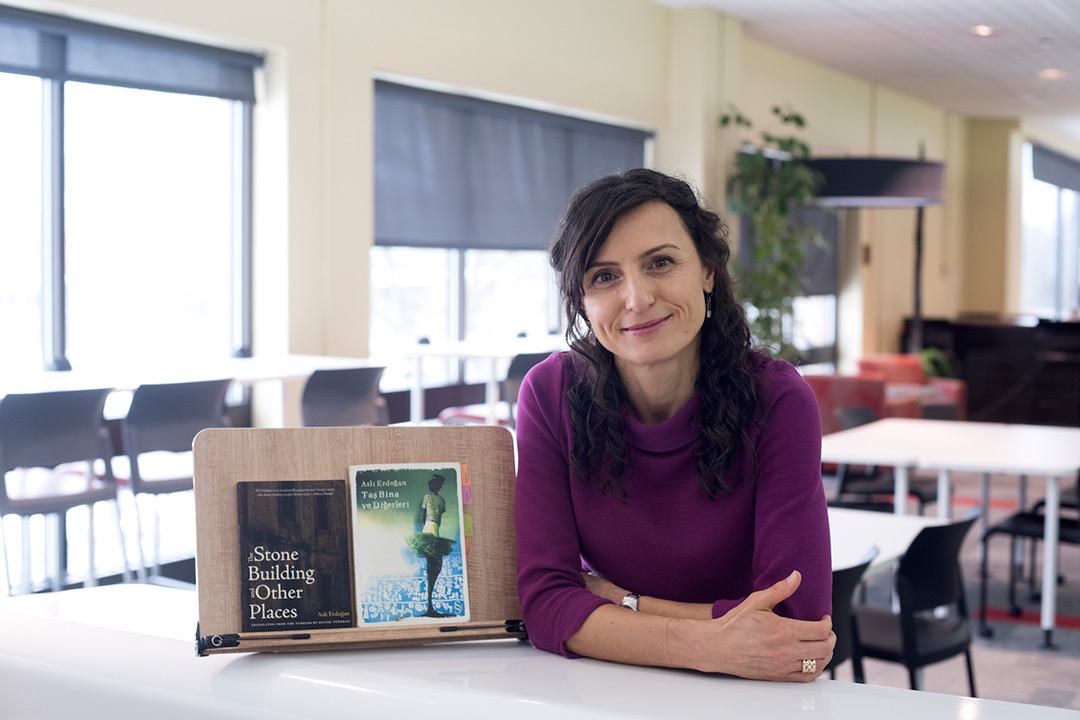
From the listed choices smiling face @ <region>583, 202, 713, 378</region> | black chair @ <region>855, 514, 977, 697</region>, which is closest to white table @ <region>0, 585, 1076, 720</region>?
smiling face @ <region>583, 202, 713, 378</region>

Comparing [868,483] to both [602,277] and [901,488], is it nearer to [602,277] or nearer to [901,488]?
[901,488]

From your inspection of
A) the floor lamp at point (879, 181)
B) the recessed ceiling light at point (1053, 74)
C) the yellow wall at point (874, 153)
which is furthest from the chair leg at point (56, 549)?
the recessed ceiling light at point (1053, 74)

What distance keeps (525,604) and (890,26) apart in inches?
321

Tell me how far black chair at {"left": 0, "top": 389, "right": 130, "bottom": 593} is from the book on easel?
8.75 feet

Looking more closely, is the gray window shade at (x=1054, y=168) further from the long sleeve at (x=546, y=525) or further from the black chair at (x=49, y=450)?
the long sleeve at (x=546, y=525)

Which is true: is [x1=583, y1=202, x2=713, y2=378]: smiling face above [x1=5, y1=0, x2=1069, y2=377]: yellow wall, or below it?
below

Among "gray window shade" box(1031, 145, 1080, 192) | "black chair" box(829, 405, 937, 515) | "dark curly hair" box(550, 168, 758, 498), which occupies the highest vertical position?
"gray window shade" box(1031, 145, 1080, 192)

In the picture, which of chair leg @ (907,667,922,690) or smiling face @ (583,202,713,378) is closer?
smiling face @ (583,202,713,378)

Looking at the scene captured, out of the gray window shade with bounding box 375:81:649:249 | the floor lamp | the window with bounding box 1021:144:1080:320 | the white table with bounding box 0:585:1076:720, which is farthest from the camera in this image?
the window with bounding box 1021:144:1080:320

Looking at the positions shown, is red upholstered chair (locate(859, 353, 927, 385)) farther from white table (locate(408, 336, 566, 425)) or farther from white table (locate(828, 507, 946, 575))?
white table (locate(828, 507, 946, 575))

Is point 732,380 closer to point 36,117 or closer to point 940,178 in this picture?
point 36,117

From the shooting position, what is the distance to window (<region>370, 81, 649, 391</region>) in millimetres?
6367

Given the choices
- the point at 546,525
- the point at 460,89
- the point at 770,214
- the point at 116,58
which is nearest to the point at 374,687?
the point at 546,525

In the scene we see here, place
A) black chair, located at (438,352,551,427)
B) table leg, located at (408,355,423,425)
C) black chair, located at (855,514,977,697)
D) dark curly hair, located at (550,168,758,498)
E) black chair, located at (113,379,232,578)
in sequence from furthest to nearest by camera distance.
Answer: table leg, located at (408,355,423,425), black chair, located at (438,352,551,427), black chair, located at (113,379,232,578), black chair, located at (855,514,977,697), dark curly hair, located at (550,168,758,498)
